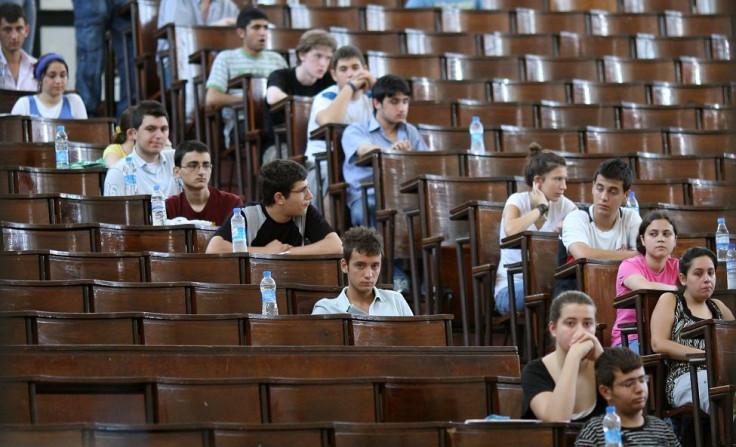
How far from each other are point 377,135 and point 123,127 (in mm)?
801

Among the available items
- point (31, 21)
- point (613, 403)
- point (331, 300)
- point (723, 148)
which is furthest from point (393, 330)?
point (31, 21)

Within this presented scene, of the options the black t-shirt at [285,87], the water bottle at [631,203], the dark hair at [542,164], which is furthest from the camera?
the black t-shirt at [285,87]

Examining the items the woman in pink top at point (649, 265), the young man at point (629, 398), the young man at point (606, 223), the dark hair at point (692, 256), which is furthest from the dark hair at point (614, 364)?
the young man at point (606, 223)

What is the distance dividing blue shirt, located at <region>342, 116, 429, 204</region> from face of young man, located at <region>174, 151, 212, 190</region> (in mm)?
653

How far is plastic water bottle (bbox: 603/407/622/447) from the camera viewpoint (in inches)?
98.3

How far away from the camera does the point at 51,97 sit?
4758mm

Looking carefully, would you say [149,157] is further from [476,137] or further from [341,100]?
[476,137]

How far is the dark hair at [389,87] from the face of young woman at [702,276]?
1474mm

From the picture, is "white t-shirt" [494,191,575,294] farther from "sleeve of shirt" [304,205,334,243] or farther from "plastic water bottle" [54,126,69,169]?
"plastic water bottle" [54,126,69,169]

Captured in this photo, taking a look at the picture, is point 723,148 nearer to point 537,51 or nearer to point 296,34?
point 537,51

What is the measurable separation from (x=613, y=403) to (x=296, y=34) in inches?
124

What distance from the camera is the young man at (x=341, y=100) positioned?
4.64 m

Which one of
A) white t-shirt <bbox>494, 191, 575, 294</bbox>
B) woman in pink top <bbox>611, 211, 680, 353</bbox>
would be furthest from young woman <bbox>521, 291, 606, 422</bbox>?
white t-shirt <bbox>494, 191, 575, 294</bbox>

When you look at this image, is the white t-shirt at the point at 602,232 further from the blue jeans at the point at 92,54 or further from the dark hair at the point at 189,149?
the blue jeans at the point at 92,54
